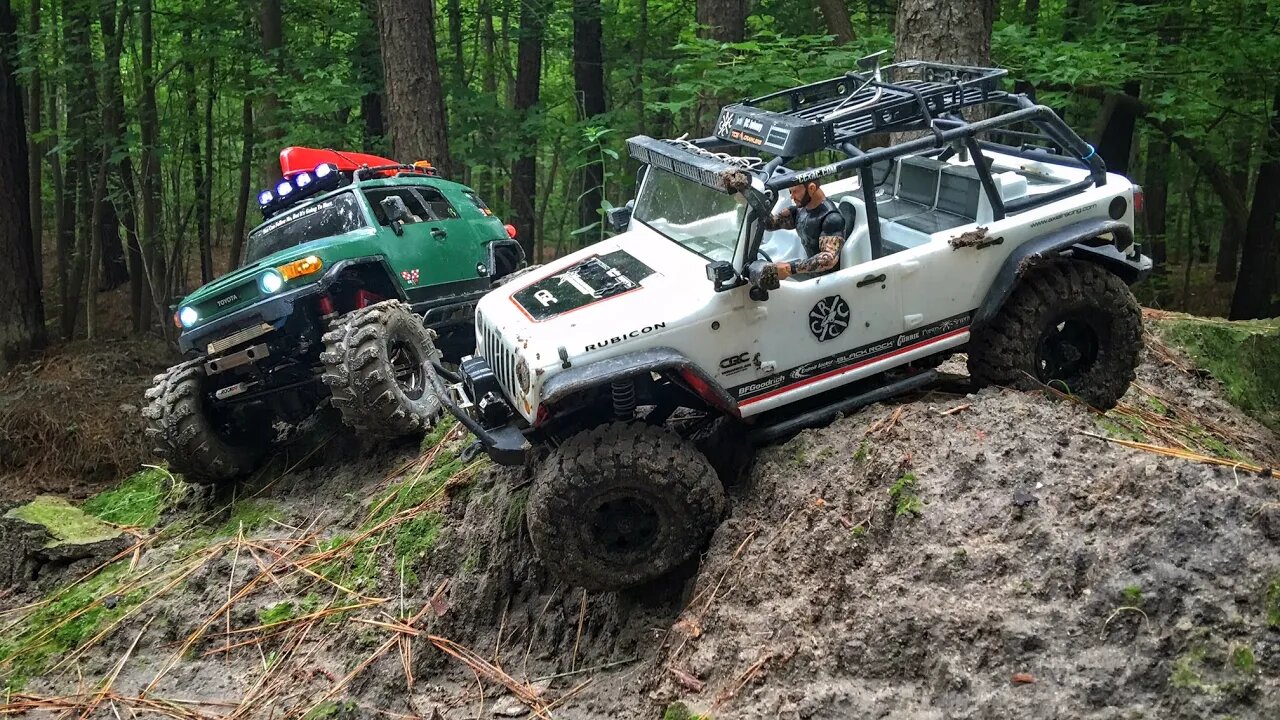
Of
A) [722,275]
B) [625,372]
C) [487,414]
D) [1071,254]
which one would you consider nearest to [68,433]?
[487,414]

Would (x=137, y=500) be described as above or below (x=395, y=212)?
below

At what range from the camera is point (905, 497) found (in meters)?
4.86

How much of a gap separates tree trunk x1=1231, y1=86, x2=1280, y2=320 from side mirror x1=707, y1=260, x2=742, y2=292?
11.2 meters

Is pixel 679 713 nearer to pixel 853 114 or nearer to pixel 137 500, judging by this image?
pixel 853 114

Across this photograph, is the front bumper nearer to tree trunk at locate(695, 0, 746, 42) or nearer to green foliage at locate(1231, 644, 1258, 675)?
green foliage at locate(1231, 644, 1258, 675)

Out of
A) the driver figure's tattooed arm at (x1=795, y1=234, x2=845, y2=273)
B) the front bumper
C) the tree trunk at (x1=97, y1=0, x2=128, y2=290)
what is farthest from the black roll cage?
the tree trunk at (x1=97, y1=0, x2=128, y2=290)

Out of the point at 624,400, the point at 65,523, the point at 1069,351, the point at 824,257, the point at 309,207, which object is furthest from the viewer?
the point at 309,207

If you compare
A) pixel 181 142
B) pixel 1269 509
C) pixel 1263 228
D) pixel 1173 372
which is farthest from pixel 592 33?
pixel 1269 509

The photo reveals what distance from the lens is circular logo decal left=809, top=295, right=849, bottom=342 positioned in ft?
18.9

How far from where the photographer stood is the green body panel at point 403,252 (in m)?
7.79

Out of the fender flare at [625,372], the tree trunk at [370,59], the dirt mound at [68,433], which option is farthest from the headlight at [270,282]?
the tree trunk at [370,59]

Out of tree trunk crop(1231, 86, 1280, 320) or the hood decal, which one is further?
tree trunk crop(1231, 86, 1280, 320)

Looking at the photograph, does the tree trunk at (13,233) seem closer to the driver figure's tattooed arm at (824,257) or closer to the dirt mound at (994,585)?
the driver figure's tattooed arm at (824,257)

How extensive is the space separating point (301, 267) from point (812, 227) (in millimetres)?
3960
